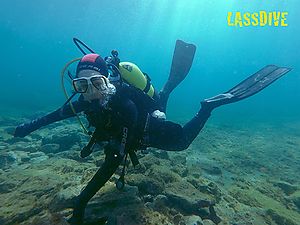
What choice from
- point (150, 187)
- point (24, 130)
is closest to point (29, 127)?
point (24, 130)

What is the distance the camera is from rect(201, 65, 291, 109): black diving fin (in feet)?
21.8

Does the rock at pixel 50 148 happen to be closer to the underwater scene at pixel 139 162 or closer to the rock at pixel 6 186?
the underwater scene at pixel 139 162

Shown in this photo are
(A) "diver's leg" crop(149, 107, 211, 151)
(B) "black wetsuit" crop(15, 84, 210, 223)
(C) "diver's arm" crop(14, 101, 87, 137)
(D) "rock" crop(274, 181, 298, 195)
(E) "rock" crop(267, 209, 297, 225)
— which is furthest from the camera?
Answer: (D) "rock" crop(274, 181, 298, 195)

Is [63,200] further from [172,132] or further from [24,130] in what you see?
[172,132]

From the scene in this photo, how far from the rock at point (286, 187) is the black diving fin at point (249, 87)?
10.8 ft

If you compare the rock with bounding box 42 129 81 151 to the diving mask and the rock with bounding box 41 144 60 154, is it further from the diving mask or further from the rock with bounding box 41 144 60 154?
the diving mask

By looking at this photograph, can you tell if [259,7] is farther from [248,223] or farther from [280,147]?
[248,223]

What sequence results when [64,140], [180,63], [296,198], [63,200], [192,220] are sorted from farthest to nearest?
[64,140], [180,63], [296,198], [63,200], [192,220]

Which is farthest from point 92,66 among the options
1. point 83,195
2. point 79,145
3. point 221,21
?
point 221,21

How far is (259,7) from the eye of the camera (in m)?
70.6

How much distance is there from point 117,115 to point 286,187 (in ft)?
21.1

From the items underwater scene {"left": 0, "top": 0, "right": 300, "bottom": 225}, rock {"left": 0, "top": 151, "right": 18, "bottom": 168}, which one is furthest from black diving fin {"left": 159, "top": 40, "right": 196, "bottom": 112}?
rock {"left": 0, "top": 151, "right": 18, "bottom": 168}

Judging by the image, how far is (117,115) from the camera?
4.34 metres

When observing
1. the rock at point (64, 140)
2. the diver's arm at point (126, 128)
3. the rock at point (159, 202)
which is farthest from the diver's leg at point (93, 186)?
the rock at point (64, 140)
